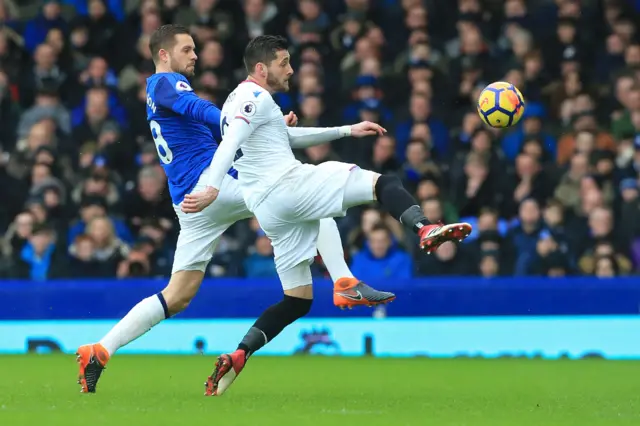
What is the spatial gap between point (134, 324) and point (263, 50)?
1922 millimetres

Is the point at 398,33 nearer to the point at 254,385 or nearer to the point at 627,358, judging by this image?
the point at 627,358

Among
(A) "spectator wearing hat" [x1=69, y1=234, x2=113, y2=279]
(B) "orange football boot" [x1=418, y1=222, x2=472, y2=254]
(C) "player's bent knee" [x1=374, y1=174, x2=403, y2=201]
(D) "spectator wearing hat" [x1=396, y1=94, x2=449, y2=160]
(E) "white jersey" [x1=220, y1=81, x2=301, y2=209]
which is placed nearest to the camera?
(B) "orange football boot" [x1=418, y1=222, x2=472, y2=254]

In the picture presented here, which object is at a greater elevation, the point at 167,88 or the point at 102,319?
the point at 167,88

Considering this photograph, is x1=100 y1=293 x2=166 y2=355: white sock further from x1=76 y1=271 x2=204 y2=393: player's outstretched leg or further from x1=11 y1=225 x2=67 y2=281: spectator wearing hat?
x1=11 y1=225 x2=67 y2=281: spectator wearing hat

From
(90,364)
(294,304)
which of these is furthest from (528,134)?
→ (90,364)

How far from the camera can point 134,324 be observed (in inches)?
350

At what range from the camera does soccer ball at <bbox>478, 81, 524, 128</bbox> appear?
959 centimetres

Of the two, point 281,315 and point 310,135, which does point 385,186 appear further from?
point 281,315

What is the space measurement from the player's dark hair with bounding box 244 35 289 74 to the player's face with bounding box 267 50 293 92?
1.2 inches

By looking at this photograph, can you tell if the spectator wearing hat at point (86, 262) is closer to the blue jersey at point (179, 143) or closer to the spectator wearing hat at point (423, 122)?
the spectator wearing hat at point (423, 122)

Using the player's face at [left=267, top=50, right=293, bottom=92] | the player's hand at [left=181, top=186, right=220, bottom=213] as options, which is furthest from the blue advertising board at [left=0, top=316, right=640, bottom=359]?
the player's hand at [left=181, top=186, right=220, bottom=213]

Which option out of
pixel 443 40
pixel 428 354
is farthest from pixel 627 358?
pixel 443 40

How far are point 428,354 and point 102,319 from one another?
3105 millimetres

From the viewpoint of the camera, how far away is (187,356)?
41.7 feet
